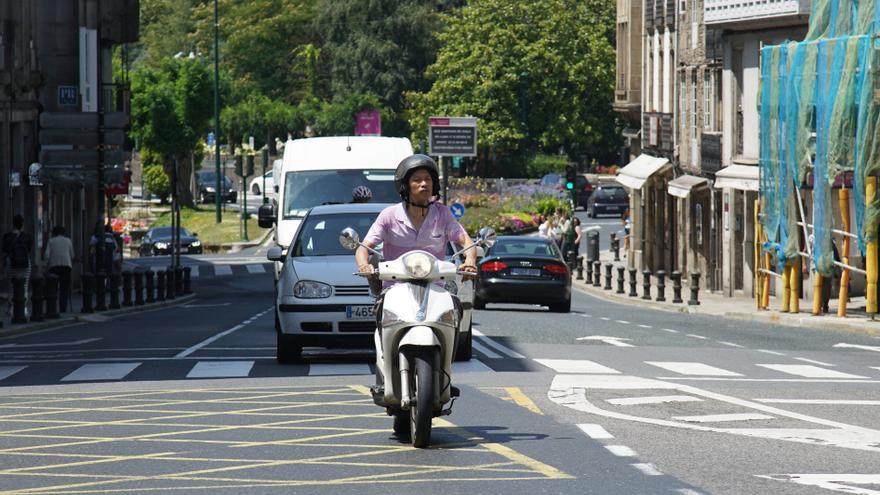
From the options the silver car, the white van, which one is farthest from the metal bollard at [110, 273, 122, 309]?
the silver car

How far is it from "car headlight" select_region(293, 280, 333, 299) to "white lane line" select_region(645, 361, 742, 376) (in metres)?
3.55

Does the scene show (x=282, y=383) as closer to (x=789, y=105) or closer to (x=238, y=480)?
(x=238, y=480)

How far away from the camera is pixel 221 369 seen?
64.6ft

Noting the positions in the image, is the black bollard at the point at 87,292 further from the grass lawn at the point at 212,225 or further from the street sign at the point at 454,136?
the street sign at the point at 454,136

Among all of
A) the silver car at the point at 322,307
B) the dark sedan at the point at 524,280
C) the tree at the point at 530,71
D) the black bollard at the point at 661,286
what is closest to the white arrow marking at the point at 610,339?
the silver car at the point at 322,307

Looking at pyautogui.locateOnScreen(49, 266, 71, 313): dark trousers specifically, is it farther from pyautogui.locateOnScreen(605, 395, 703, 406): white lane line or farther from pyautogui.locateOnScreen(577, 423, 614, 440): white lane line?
pyautogui.locateOnScreen(577, 423, 614, 440): white lane line

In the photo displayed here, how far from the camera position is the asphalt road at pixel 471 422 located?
35.7 ft

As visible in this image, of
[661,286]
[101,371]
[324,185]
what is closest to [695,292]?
[661,286]

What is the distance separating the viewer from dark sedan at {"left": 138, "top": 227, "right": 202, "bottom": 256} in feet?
251

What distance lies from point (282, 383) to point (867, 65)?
1966 cm

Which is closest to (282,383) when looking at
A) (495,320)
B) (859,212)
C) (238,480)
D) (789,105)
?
(238,480)

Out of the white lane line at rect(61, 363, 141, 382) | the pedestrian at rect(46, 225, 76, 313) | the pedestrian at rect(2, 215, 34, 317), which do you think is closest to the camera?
the white lane line at rect(61, 363, 141, 382)

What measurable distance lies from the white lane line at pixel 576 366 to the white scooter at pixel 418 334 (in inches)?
268

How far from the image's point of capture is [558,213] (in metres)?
A: 61.2
